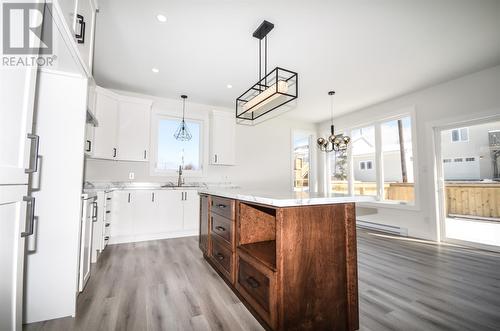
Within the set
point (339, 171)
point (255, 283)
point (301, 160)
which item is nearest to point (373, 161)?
point (339, 171)

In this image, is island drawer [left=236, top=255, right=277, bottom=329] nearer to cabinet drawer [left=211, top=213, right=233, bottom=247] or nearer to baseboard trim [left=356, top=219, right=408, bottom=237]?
cabinet drawer [left=211, top=213, right=233, bottom=247]

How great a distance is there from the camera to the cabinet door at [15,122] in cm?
90

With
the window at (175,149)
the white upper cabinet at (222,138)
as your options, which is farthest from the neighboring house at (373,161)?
the window at (175,149)

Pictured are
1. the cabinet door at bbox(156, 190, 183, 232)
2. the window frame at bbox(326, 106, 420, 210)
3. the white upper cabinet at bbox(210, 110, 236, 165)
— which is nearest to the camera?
the cabinet door at bbox(156, 190, 183, 232)

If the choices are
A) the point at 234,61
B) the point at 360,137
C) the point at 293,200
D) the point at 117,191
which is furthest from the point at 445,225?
the point at 117,191

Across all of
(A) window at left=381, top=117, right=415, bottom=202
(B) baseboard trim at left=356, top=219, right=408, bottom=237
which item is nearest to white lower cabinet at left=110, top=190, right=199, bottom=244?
(B) baseboard trim at left=356, top=219, right=408, bottom=237

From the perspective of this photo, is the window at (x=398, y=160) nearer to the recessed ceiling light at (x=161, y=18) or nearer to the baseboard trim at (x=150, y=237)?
the baseboard trim at (x=150, y=237)

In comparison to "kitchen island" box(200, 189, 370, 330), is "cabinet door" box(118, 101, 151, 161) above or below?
above

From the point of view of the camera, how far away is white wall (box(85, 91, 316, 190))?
4324mm

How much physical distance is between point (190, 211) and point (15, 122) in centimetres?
333

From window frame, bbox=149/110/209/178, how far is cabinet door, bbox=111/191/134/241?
34.4 inches

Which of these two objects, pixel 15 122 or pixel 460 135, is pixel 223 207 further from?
pixel 460 135

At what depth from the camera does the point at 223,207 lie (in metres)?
2.13

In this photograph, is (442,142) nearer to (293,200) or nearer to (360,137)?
(360,137)
